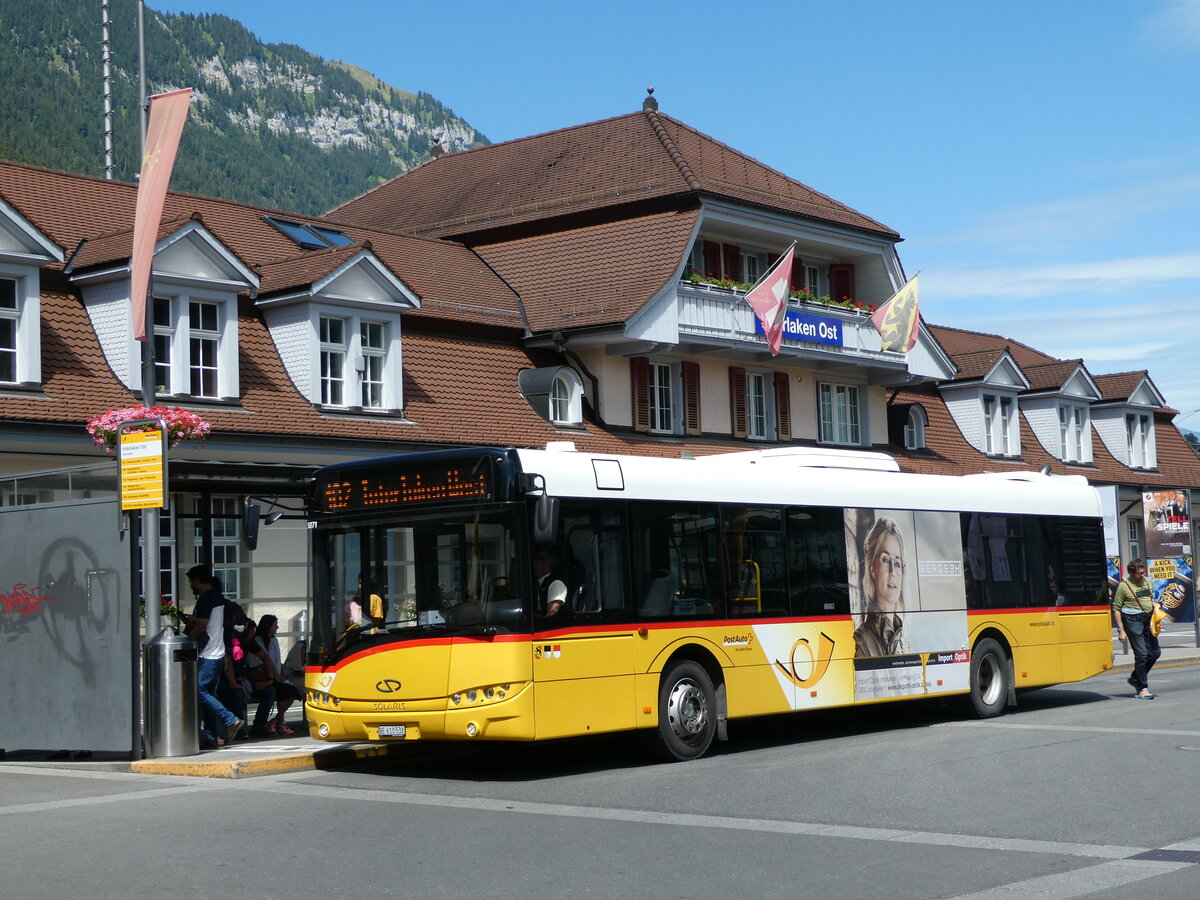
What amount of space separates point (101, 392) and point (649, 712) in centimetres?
1170

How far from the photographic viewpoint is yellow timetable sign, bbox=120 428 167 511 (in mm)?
15102

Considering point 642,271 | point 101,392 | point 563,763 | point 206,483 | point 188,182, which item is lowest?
point 563,763

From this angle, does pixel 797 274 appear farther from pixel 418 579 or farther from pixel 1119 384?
pixel 418 579

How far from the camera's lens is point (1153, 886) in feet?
27.1

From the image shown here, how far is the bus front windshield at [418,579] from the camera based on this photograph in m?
13.5

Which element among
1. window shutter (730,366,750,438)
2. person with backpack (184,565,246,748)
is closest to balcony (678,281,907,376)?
window shutter (730,366,750,438)

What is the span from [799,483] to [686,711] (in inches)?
120

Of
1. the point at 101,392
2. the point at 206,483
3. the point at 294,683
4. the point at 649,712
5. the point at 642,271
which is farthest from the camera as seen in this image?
the point at 642,271

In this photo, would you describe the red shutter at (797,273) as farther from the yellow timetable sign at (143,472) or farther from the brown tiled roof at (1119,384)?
the yellow timetable sign at (143,472)

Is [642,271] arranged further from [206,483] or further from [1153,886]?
[1153,886]

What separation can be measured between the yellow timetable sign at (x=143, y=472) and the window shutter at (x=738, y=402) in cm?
2103

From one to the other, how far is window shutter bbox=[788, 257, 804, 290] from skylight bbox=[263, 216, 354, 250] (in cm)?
1094

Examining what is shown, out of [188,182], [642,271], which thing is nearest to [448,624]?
[642,271]

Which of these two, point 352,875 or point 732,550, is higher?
point 732,550
